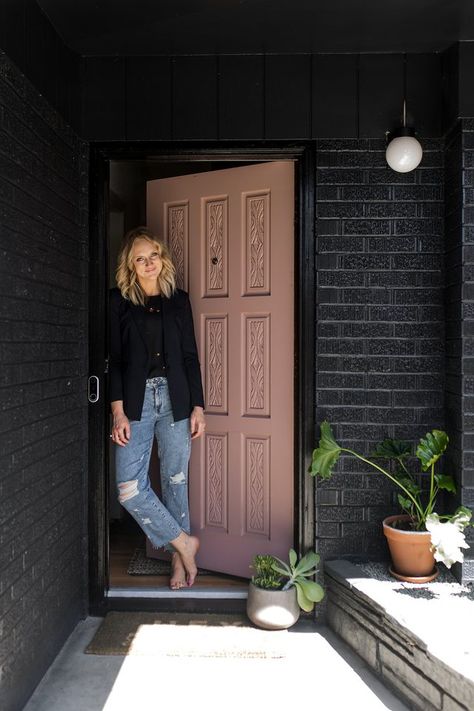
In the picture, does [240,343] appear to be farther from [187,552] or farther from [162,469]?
[187,552]

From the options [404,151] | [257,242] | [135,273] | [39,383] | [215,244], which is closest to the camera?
[39,383]

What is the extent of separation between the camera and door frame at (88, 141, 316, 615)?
2873 millimetres

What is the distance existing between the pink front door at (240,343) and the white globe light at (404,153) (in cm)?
52

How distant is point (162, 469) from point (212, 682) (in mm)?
1014

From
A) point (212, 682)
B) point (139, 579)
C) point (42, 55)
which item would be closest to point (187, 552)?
point (139, 579)

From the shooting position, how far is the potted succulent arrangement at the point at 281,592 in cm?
273

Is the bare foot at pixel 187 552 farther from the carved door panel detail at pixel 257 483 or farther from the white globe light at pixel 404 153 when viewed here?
the white globe light at pixel 404 153

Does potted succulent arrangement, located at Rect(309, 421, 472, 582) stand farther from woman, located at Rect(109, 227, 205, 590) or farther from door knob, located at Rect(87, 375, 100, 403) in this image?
door knob, located at Rect(87, 375, 100, 403)

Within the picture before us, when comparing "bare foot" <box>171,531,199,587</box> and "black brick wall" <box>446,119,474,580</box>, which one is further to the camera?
"bare foot" <box>171,531,199,587</box>

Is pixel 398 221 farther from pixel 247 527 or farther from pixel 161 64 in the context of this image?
pixel 247 527

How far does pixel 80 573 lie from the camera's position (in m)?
2.86

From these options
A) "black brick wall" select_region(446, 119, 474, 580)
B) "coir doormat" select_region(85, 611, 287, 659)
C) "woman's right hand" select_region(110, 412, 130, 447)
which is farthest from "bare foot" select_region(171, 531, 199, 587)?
"black brick wall" select_region(446, 119, 474, 580)

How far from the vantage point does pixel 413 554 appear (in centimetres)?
256

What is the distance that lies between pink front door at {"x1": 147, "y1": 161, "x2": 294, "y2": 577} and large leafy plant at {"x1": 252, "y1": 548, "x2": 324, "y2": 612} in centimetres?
28
